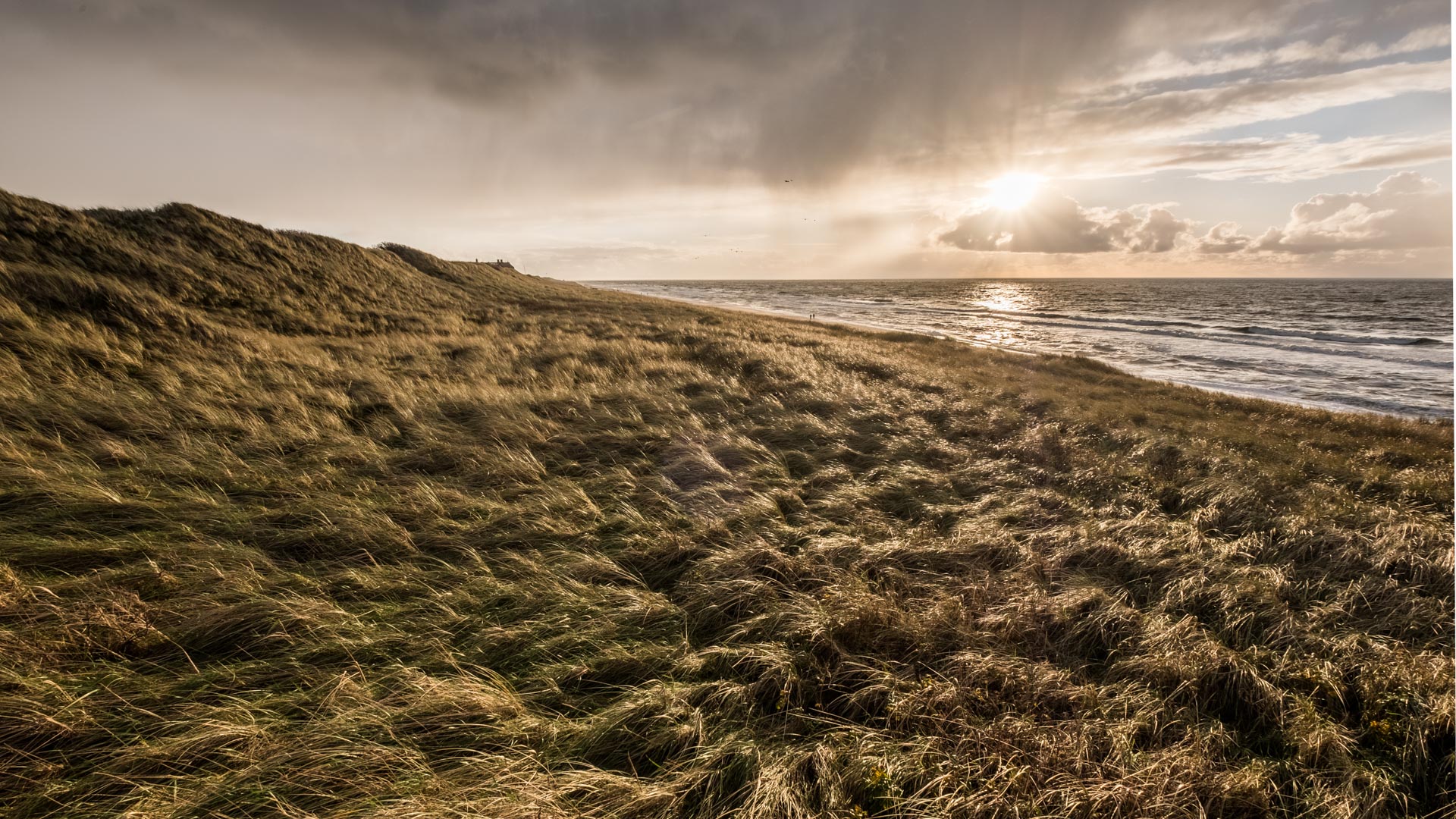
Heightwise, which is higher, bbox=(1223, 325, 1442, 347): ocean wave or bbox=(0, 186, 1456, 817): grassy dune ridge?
bbox=(0, 186, 1456, 817): grassy dune ridge

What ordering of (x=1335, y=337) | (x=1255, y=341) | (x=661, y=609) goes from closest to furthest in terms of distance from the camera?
(x=661, y=609), (x=1255, y=341), (x=1335, y=337)

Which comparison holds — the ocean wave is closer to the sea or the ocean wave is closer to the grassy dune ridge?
the sea

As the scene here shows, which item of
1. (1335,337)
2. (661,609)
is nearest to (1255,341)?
(1335,337)

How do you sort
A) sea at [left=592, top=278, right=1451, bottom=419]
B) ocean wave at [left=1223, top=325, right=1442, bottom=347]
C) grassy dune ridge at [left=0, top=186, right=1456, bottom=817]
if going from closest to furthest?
grassy dune ridge at [left=0, top=186, right=1456, bottom=817]
sea at [left=592, top=278, right=1451, bottom=419]
ocean wave at [left=1223, top=325, right=1442, bottom=347]

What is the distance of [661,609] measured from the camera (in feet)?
14.5

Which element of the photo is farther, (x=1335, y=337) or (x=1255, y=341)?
(x=1335, y=337)

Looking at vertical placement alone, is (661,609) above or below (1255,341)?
above

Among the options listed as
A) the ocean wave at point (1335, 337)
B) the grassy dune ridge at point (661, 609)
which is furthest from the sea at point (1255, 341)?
the grassy dune ridge at point (661, 609)

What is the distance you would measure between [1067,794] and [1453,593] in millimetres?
5709

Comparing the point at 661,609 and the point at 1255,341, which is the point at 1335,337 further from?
the point at 661,609

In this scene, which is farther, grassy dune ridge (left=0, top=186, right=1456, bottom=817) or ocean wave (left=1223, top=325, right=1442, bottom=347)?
ocean wave (left=1223, top=325, right=1442, bottom=347)

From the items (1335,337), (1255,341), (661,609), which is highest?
(661,609)

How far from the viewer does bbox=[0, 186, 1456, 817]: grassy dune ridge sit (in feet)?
9.41

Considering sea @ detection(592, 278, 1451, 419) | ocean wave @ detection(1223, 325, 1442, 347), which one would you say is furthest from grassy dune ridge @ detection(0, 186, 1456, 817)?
ocean wave @ detection(1223, 325, 1442, 347)
